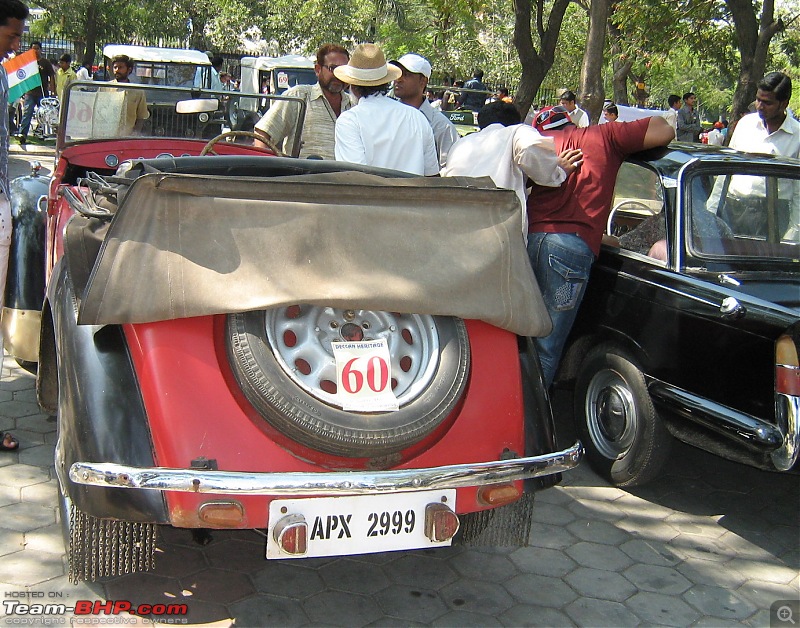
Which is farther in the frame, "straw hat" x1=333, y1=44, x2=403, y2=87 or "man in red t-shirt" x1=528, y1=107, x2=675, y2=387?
"straw hat" x1=333, y1=44, x2=403, y2=87

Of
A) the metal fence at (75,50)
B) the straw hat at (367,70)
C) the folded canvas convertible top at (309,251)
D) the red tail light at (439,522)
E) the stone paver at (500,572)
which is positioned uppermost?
the metal fence at (75,50)

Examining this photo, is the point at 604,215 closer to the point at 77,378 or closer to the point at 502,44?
Answer: the point at 77,378

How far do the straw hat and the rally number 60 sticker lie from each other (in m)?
2.20

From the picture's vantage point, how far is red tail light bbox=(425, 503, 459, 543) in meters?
2.80

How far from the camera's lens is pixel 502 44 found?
4212 cm

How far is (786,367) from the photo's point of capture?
3.51 metres

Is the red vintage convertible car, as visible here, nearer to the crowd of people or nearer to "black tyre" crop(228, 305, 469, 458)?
"black tyre" crop(228, 305, 469, 458)

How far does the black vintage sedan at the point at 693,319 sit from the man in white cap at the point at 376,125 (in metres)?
1.17

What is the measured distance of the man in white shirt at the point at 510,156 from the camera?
4.40 m

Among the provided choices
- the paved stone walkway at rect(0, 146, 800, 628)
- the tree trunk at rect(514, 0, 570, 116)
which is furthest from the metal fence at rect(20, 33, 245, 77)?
the paved stone walkway at rect(0, 146, 800, 628)

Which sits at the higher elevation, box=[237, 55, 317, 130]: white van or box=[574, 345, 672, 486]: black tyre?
box=[237, 55, 317, 130]: white van

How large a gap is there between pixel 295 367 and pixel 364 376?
0.22 metres

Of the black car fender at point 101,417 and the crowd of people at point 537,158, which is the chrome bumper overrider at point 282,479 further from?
the crowd of people at point 537,158

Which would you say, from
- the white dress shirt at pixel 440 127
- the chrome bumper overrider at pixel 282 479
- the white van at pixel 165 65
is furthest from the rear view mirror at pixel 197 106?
the white van at pixel 165 65
